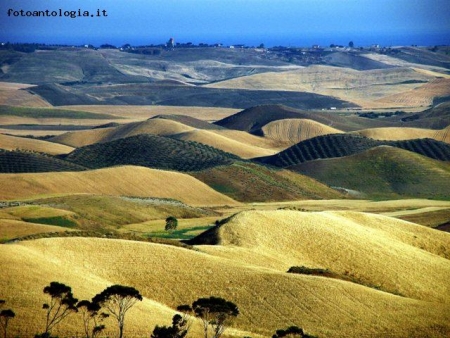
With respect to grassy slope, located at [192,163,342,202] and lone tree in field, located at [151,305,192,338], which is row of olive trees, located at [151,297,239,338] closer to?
lone tree in field, located at [151,305,192,338]

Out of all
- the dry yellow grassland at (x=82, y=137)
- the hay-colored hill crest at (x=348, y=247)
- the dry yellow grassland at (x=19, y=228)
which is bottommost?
the dry yellow grassland at (x=82, y=137)

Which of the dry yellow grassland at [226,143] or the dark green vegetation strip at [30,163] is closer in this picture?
the dark green vegetation strip at [30,163]

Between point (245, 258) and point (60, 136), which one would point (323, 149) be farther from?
point (245, 258)

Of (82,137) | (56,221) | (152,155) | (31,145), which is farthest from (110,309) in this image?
(82,137)

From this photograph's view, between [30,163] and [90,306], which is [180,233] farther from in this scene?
[30,163]

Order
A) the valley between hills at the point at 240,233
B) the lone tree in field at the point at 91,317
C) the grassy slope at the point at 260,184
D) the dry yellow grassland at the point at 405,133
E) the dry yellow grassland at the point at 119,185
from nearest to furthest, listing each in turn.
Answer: the lone tree in field at the point at 91,317 → the valley between hills at the point at 240,233 → the dry yellow grassland at the point at 119,185 → the grassy slope at the point at 260,184 → the dry yellow grassland at the point at 405,133

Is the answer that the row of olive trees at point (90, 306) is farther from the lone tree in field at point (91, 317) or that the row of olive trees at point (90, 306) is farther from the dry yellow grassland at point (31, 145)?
the dry yellow grassland at point (31, 145)

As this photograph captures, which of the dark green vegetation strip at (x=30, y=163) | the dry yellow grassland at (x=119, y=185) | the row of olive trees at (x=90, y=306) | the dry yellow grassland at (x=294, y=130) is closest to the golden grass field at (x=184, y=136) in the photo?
the dry yellow grassland at (x=294, y=130)

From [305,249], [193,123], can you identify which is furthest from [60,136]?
[305,249]
